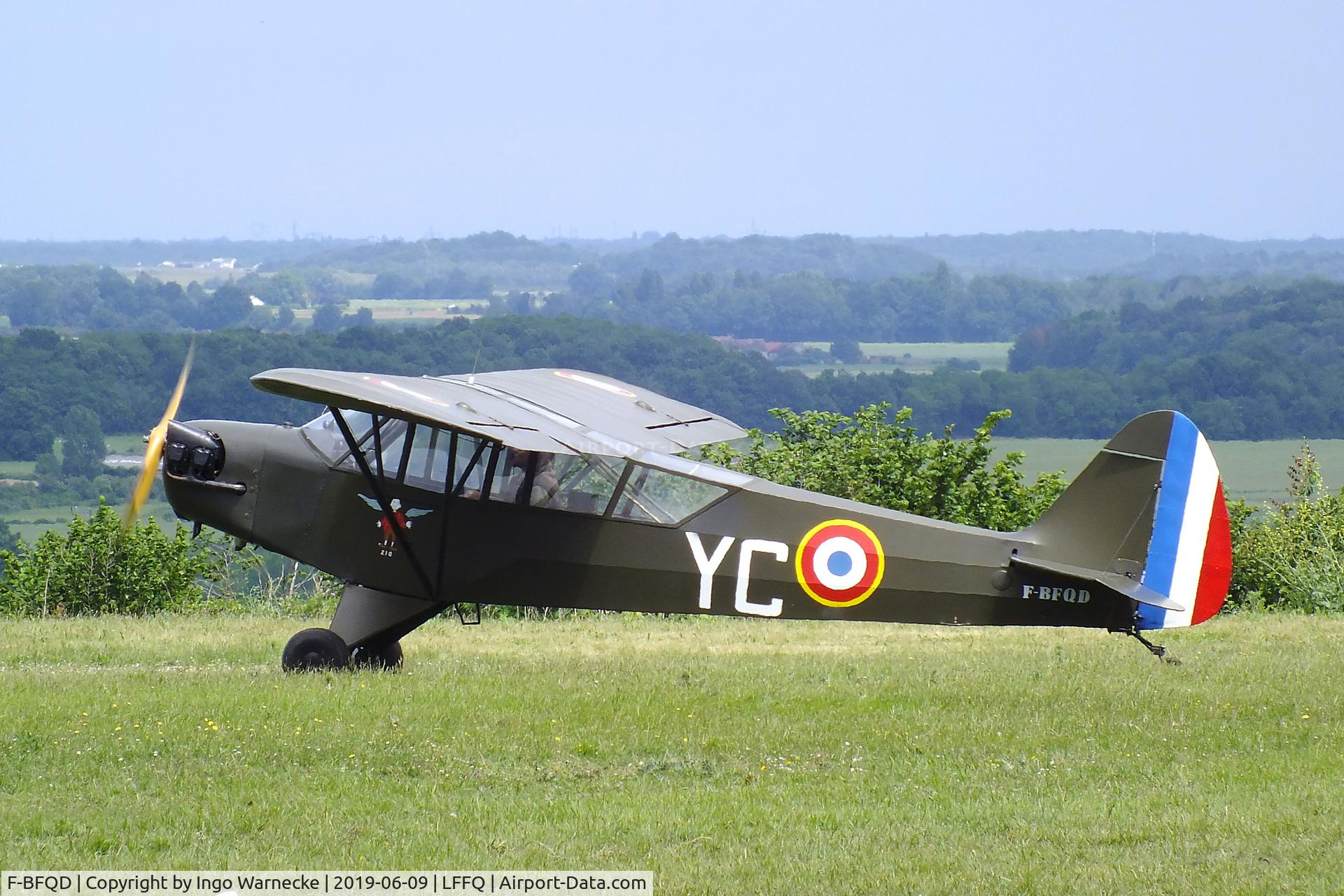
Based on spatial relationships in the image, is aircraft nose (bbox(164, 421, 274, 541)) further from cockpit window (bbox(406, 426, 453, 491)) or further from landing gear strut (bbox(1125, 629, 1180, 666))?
landing gear strut (bbox(1125, 629, 1180, 666))

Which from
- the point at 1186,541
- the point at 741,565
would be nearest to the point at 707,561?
the point at 741,565

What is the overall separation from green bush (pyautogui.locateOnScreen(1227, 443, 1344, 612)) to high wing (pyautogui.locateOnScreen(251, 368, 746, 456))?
10.7m

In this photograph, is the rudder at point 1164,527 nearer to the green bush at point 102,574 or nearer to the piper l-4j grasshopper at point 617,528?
the piper l-4j grasshopper at point 617,528

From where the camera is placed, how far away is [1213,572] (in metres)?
10.6

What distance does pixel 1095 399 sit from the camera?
12988cm

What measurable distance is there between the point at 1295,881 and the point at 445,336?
122148 mm

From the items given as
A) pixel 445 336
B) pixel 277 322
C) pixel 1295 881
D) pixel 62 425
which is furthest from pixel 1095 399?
pixel 1295 881

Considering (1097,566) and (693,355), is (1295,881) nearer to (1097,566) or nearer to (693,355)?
(1097,566)

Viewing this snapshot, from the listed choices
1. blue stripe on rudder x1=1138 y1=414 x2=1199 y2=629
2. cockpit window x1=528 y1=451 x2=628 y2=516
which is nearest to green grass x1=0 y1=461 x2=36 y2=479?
cockpit window x1=528 y1=451 x2=628 y2=516

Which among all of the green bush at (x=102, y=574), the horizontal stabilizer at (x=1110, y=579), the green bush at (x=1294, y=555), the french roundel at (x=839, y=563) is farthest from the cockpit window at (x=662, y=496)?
the green bush at (x=102, y=574)

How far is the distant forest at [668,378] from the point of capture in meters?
103

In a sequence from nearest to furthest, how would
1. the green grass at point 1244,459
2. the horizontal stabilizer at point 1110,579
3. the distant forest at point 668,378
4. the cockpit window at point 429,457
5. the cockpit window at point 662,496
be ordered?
the horizontal stabilizer at point 1110,579, the cockpit window at point 662,496, the cockpit window at point 429,457, the green grass at point 1244,459, the distant forest at point 668,378

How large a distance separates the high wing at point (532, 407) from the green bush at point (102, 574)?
1012cm

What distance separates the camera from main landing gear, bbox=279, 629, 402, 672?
11.7 m
